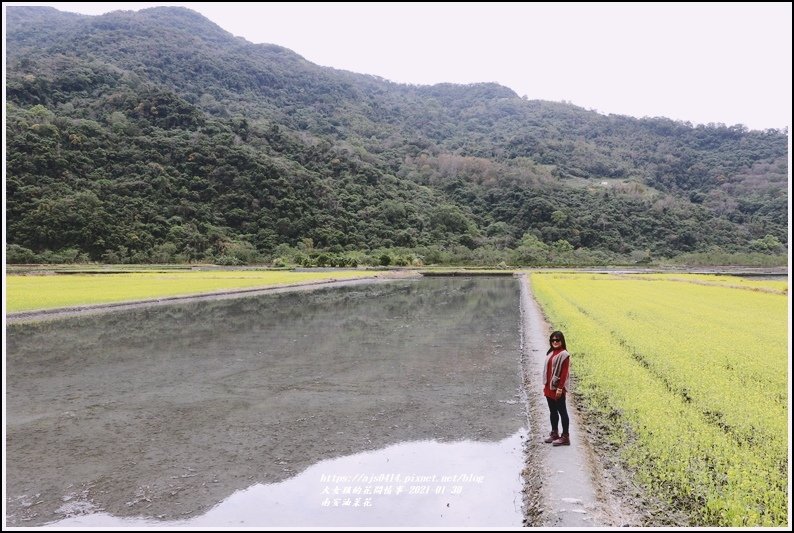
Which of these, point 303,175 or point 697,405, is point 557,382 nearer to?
point 697,405

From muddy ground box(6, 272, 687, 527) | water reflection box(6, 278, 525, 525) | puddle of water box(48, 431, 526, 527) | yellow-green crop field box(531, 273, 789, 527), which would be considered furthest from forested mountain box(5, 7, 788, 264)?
puddle of water box(48, 431, 526, 527)

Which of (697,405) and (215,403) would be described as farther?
(215,403)

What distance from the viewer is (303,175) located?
74.9 metres

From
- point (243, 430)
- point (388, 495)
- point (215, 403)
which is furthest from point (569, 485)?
point (215, 403)

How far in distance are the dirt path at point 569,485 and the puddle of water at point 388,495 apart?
5.7 inches

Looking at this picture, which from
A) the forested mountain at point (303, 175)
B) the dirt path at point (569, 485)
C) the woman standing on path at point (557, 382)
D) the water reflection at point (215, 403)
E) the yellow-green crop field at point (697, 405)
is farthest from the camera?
the forested mountain at point (303, 175)

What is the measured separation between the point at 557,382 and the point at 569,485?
3.73ft

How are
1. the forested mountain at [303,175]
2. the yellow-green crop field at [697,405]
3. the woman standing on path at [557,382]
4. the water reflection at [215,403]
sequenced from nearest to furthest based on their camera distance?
the yellow-green crop field at [697,405] → the water reflection at [215,403] → the woman standing on path at [557,382] → the forested mountain at [303,175]

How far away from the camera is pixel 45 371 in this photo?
952 centimetres

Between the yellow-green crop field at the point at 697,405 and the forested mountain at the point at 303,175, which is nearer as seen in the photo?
the yellow-green crop field at the point at 697,405

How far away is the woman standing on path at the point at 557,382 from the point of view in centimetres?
540

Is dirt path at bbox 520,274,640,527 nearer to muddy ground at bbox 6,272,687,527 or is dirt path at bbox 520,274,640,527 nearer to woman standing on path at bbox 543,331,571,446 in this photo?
muddy ground at bbox 6,272,687,527

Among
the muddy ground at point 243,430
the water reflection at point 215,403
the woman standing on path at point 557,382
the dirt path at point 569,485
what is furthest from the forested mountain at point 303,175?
the dirt path at point 569,485

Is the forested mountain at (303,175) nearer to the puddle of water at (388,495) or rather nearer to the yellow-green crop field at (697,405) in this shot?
the yellow-green crop field at (697,405)
